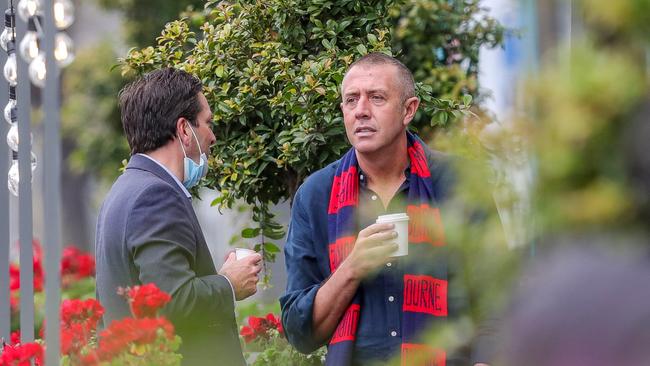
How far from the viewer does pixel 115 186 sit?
12.9 ft

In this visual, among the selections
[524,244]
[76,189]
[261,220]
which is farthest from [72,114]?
[524,244]

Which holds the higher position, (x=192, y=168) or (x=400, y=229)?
(x=192, y=168)

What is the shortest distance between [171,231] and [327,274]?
51 centimetres

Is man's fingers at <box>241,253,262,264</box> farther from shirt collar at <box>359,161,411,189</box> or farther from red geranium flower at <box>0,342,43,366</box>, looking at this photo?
red geranium flower at <box>0,342,43,366</box>

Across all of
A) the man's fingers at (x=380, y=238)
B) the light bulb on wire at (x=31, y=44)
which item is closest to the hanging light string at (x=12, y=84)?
the light bulb on wire at (x=31, y=44)

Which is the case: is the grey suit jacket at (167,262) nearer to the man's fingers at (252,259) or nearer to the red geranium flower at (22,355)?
the man's fingers at (252,259)

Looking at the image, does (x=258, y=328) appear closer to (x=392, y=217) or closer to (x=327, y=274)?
(x=327, y=274)

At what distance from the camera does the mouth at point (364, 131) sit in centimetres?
381

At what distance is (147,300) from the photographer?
10.9ft

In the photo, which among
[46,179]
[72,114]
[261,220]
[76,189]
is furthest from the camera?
[76,189]

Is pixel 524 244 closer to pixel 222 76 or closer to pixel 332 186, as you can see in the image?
pixel 332 186

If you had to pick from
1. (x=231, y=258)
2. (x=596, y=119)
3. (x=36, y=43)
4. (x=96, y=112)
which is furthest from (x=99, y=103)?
(x=596, y=119)

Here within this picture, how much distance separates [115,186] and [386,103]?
905mm

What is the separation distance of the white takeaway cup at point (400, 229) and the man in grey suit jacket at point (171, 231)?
1.96ft
